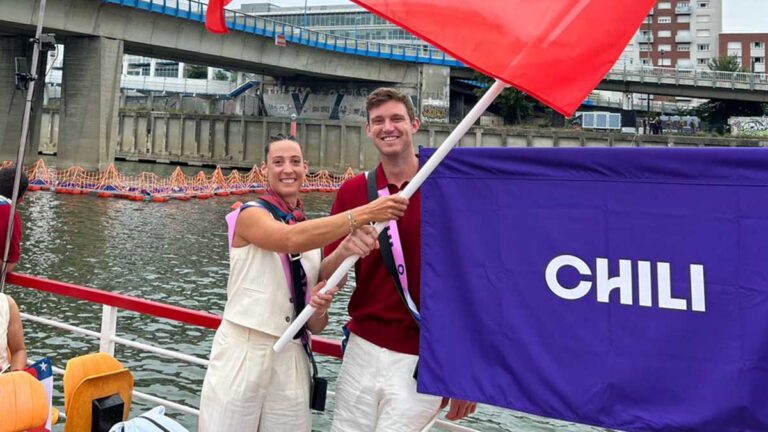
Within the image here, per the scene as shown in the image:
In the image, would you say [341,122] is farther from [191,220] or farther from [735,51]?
[735,51]

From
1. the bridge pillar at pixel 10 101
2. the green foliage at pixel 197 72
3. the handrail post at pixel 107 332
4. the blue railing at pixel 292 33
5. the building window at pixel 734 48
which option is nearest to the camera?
the handrail post at pixel 107 332

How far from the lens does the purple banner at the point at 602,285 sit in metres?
2.75

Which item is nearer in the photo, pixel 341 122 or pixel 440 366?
pixel 440 366

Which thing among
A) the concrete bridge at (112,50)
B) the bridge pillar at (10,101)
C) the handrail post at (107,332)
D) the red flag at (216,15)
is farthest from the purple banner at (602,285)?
the bridge pillar at (10,101)

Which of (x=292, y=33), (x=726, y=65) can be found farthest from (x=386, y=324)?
(x=726, y=65)

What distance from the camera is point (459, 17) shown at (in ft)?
9.71

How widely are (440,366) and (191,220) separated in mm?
25421

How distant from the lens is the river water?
9.43m

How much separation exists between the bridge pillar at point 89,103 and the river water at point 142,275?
8.03 meters

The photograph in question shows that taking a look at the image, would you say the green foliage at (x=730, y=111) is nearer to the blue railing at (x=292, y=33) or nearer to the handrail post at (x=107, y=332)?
the blue railing at (x=292, y=33)

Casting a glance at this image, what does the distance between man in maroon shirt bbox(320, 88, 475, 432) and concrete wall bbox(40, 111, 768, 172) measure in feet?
158

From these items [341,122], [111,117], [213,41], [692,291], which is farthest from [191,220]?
[341,122]

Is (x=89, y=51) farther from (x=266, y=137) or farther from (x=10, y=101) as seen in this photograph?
(x=266, y=137)

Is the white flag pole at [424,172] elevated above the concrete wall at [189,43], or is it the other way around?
the concrete wall at [189,43]
